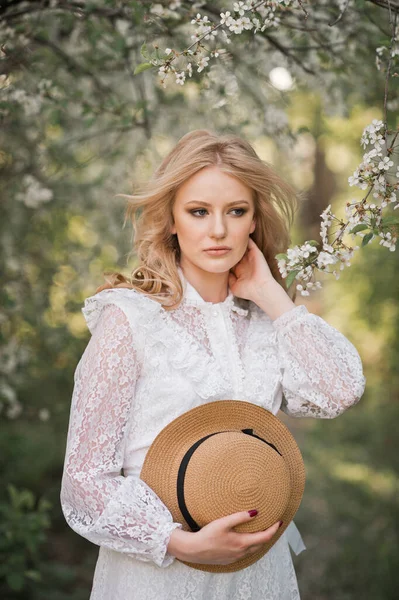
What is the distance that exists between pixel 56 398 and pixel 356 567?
3.00 m

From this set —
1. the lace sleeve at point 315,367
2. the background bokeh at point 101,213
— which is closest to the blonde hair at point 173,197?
the background bokeh at point 101,213

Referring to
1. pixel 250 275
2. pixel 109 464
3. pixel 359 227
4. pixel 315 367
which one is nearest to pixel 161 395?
pixel 109 464

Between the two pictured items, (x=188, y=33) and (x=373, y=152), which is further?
(x=188, y=33)

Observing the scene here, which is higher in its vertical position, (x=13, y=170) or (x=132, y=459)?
(x=13, y=170)

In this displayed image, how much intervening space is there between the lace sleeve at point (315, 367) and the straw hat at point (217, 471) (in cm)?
26

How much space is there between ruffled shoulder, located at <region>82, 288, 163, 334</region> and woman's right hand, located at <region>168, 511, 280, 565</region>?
61 cm

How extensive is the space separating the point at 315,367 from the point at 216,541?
681mm

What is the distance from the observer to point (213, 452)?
1.86 m

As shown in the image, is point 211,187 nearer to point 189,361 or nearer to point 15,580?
point 189,361

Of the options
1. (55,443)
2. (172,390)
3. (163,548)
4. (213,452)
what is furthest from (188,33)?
(55,443)

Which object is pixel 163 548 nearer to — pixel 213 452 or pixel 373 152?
pixel 213 452

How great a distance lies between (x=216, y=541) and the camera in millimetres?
1790

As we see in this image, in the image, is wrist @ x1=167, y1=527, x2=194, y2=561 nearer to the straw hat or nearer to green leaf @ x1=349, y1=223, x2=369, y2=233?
the straw hat

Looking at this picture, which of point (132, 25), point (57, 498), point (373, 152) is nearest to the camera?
point (373, 152)
